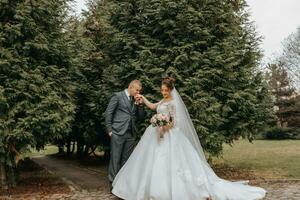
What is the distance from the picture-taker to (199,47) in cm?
1139

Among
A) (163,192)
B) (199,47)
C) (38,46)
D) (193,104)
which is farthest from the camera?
(199,47)

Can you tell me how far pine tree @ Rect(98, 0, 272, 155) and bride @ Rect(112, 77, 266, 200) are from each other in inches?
90.4

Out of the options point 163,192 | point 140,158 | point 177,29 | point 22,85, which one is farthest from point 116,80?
point 163,192

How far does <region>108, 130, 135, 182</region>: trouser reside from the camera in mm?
8898

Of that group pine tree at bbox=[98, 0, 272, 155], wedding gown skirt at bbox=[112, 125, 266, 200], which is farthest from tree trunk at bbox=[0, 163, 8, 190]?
pine tree at bbox=[98, 0, 272, 155]

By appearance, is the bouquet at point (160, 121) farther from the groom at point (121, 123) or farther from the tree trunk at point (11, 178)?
the tree trunk at point (11, 178)

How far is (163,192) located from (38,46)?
457 centimetres

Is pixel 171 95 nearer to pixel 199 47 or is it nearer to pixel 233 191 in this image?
pixel 233 191

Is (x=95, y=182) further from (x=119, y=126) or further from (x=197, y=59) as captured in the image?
(x=197, y=59)

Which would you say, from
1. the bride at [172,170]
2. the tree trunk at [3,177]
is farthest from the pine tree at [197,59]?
the tree trunk at [3,177]

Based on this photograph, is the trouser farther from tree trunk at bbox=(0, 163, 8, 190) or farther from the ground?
tree trunk at bbox=(0, 163, 8, 190)

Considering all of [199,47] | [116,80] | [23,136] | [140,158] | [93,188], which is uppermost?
[199,47]

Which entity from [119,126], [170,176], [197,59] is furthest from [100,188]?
[197,59]

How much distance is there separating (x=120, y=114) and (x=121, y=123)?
0.66 ft
